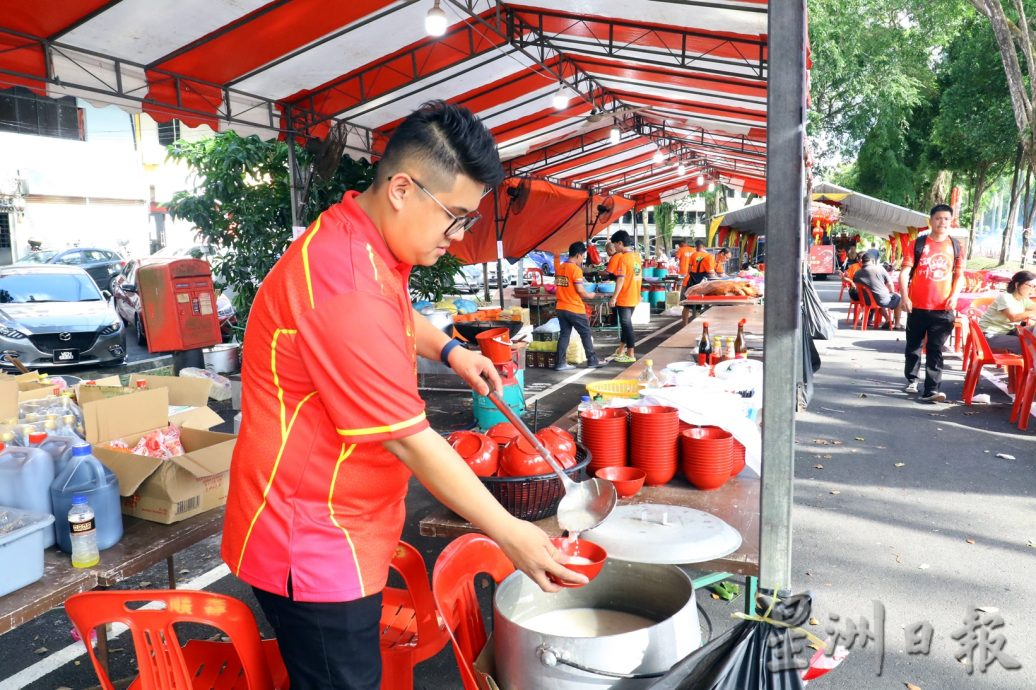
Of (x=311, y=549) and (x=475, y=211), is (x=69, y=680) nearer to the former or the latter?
(x=311, y=549)

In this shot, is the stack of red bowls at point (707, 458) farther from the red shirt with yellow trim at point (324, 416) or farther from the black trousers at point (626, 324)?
the black trousers at point (626, 324)

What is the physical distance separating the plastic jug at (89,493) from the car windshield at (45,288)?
1001 centimetres

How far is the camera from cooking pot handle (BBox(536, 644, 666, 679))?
1487mm

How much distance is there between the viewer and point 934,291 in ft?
22.9

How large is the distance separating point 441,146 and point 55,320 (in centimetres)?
1051

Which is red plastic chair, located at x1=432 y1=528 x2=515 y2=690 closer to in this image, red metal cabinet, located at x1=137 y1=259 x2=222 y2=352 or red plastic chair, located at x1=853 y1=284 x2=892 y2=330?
red metal cabinet, located at x1=137 y1=259 x2=222 y2=352

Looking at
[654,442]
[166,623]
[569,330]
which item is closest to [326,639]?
[166,623]

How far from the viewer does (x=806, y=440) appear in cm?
614

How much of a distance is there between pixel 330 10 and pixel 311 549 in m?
5.99

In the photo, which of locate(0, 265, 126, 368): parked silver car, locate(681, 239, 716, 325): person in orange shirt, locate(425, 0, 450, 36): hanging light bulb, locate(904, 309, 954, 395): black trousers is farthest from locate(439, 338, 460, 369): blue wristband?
locate(681, 239, 716, 325): person in orange shirt

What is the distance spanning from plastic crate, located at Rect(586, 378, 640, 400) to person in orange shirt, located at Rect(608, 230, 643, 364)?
6406 mm

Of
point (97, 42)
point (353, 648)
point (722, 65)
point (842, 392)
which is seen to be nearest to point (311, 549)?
point (353, 648)

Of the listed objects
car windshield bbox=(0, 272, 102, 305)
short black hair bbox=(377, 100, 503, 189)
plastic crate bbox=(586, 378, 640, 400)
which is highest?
short black hair bbox=(377, 100, 503, 189)

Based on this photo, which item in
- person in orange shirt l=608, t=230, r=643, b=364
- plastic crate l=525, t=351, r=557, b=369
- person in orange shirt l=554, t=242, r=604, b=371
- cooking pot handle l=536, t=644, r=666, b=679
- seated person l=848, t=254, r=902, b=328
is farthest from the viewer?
seated person l=848, t=254, r=902, b=328
